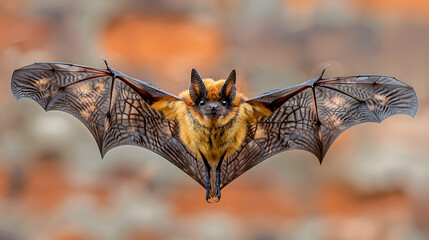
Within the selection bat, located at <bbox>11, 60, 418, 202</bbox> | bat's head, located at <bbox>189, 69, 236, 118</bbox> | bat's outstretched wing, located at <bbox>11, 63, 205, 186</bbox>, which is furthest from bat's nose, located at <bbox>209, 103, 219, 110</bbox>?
bat's outstretched wing, located at <bbox>11, 63, 205, 186</bbox>

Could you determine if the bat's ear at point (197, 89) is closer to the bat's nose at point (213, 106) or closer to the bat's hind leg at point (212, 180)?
the bat's nose at point (213, 106)

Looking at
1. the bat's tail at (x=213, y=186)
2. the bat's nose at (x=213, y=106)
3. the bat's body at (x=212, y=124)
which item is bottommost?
the bat's tail at (x=213, y=186)

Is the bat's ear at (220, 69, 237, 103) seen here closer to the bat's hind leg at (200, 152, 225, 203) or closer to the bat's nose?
the bat's nose

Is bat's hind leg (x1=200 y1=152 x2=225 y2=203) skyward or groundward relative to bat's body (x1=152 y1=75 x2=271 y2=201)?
groundward

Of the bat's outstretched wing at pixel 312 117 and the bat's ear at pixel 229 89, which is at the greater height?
the bat's ear at pixel 229 89

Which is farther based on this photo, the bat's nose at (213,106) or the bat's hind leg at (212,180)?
the bat's hind leg at (212,180)

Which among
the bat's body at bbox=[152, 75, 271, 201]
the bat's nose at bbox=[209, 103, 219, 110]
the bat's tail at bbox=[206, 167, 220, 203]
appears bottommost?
the bat's tail at bbox=[206, 167, 220, 203]

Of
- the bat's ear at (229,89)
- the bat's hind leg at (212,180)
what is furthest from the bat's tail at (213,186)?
the bat's ear at (229,89)
